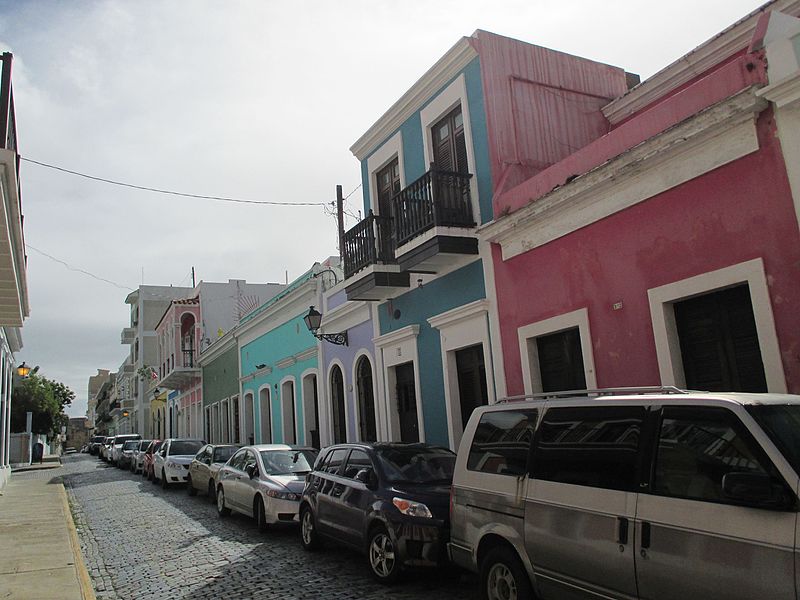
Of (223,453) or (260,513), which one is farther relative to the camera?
(223,453)

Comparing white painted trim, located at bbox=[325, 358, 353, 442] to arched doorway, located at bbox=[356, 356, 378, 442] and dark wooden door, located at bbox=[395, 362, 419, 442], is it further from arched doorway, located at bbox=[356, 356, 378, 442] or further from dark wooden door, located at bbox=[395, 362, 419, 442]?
dark wooden door, located at bbox=[395, 362, 419, 442]

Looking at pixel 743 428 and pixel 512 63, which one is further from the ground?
pixel 512 63

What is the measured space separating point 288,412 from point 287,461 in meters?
8.47

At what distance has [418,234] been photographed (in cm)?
1142

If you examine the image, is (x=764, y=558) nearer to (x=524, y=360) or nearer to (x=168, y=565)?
(x=524, y=360)

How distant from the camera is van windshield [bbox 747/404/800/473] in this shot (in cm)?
385

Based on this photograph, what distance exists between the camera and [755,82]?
22.4 ft

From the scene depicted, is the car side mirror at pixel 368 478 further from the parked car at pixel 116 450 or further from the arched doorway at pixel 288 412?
the parked car at pixel 116 450

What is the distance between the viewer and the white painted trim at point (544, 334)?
892 centimetres

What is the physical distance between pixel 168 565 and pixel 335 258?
10.1 meters

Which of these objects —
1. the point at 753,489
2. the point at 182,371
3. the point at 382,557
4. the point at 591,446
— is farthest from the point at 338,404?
the point at 182,371

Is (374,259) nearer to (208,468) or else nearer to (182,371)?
(208,468)

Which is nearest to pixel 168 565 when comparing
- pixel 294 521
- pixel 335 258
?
pixel 294 521

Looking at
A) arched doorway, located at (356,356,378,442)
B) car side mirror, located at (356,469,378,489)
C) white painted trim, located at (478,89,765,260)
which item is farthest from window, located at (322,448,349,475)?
arched doorway, located at (356,356,378,442)
